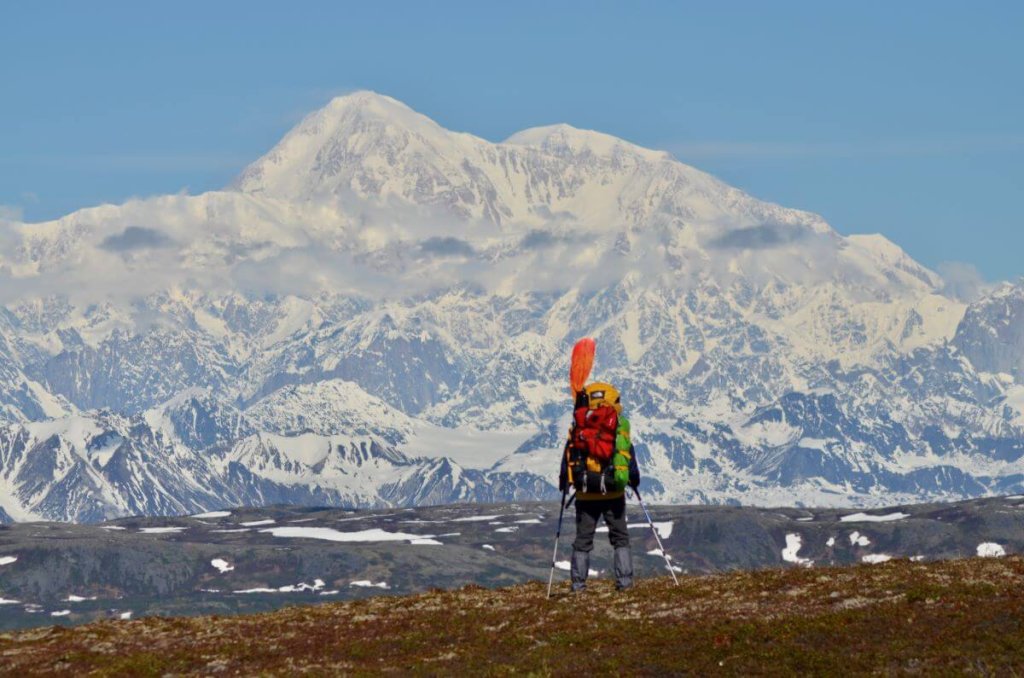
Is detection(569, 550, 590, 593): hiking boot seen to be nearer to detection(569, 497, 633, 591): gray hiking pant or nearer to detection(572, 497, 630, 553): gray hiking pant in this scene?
detection(569, 497, 633, 591): gray hiking pant

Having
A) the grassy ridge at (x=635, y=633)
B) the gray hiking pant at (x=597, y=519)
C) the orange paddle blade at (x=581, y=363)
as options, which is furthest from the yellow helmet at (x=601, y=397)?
the grassy ridge at (x=635, y=633)

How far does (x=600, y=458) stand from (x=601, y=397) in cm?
173

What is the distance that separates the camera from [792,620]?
133 feet

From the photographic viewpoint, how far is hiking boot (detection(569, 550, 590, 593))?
4994 cm

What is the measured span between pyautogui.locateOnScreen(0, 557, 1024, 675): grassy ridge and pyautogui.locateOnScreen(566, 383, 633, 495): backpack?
333 cm

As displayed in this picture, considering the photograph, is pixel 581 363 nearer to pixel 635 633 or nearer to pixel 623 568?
pixel 623 568

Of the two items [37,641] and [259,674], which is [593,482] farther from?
[37,641]

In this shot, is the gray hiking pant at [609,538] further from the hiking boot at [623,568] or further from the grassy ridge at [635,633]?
the grassy ridge at [635,633]

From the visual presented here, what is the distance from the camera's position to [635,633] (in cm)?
4141

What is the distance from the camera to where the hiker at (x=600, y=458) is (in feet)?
156

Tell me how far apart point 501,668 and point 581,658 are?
72.4 inches

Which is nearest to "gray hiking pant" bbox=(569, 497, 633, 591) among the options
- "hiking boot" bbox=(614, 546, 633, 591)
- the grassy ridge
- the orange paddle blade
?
"hiking boot" bbox=(614, 546, 633, 591)

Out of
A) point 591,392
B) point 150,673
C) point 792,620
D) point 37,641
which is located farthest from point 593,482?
point 37,641

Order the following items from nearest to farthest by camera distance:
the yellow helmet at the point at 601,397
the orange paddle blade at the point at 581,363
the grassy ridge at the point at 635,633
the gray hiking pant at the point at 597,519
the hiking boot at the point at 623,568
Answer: the grassy ridge at the point at 635,633 < the yellow helmet at the point at 601,397 < the orange paddle blade at the point at 581,363 < the gray hiking pant at the point at 597,519 < the hiking boot at the point at 623,568
